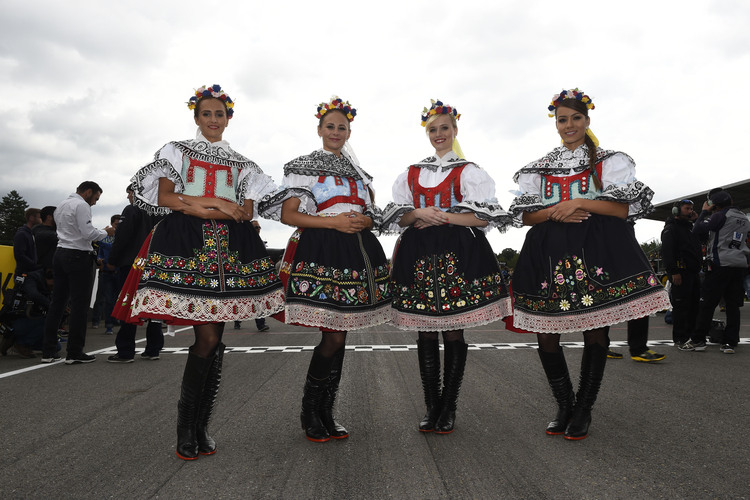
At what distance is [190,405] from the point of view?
2654mm

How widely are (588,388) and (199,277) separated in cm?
242

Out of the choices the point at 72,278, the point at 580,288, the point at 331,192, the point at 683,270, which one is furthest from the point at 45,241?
the point at 683,270

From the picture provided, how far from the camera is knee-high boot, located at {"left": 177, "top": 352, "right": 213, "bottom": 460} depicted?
101 inches

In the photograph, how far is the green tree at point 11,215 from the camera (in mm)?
64188

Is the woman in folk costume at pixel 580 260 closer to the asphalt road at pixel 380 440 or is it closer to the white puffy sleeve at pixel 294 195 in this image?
the asphalt road at pixel 380 440

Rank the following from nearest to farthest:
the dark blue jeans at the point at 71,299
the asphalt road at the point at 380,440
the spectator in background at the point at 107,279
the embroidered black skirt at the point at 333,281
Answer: the asphalt road at the point at 380,440 < the embroidered black skirt at the point at 333,281 < the dark blue jeans at the point at 71,299 < the spectator in background at the point at 107,279

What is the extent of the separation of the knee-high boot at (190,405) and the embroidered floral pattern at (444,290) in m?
1.26

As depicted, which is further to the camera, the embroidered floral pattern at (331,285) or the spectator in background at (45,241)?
the spectator in background at (45,241)

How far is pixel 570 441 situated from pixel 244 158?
2645 millimetres

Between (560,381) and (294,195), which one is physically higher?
(294,195)

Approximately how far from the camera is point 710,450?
256cm

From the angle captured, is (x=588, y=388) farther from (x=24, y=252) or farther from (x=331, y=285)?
(x=24, y=252)

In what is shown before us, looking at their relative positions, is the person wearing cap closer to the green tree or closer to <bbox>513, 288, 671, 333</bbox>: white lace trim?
<bbox>513, 288, 671, 333</bbox>: white lace trim

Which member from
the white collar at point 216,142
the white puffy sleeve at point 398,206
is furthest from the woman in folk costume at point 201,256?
the white puffy sleeve at point 398,206
